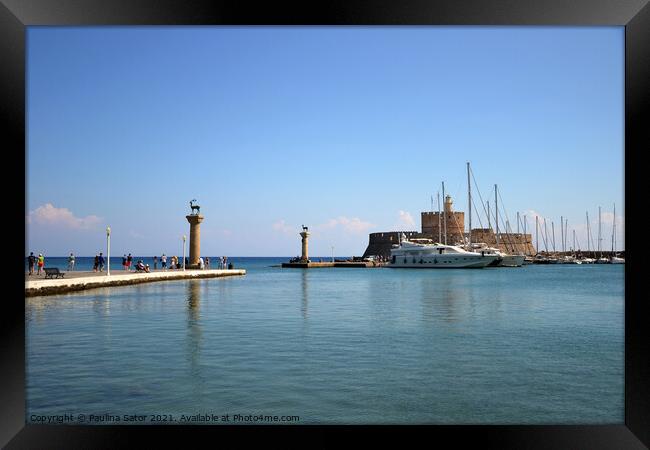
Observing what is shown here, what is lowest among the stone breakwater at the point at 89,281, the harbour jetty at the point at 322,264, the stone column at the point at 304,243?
the harbour jetty at the point at 322,264

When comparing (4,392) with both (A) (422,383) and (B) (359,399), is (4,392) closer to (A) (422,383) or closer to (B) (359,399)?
(B) (359,399)

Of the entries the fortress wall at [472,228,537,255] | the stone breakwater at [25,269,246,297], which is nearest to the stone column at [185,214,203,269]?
the stone breakwater at [25,269,246,297]

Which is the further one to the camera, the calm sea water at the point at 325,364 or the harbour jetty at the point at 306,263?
the harbour jetty at the point at 306,263

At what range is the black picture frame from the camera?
3666 mm

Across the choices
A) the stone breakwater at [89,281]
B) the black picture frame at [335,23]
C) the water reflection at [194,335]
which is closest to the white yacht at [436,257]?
the stone breakwater at [89,281]

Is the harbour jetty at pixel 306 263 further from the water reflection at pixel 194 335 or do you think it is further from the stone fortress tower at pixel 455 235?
the water reflection at pixel 194 335

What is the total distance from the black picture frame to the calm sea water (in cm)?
174

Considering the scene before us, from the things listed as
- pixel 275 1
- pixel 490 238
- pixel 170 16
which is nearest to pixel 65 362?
pixel 170 16

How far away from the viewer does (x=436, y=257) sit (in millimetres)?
55156

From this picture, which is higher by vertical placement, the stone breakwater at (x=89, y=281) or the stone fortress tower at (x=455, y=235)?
the stone fortress tower at (x=455, y=235)

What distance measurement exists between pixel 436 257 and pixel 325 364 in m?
48.4

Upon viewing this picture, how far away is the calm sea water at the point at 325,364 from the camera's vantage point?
19.0 ft

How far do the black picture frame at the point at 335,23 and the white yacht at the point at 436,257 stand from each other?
49450mm

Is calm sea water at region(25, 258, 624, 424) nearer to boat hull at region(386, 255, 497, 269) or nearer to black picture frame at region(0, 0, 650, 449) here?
black picture frame at region(0, 0, 650, 449)
